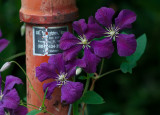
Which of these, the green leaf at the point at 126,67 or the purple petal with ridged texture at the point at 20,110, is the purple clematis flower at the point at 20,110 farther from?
the green leaf at the point at 126,67

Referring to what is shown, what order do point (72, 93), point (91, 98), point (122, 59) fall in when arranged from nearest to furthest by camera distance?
1. point (72, 93)
2. point (91, 98)
3. point (122, 59)

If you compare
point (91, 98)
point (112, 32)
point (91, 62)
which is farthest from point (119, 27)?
point (91, 98)

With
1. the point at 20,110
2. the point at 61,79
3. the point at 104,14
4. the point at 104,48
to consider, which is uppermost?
the point at 104,14

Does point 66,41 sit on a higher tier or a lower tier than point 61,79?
higher

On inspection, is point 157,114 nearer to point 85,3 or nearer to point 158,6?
point 158,6

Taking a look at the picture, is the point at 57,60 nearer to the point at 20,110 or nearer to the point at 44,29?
the point at 44,29

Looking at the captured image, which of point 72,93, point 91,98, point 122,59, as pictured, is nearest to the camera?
point 72,93

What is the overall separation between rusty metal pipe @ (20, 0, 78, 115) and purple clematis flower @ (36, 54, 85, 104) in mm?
51

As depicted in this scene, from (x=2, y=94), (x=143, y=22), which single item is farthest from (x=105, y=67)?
(x=2, y=94)

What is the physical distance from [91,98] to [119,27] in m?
0.25

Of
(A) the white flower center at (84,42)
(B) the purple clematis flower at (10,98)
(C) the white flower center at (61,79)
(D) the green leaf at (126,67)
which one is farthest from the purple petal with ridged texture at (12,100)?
(D) the green leaf at (126,67)

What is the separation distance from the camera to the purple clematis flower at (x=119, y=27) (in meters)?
1.05

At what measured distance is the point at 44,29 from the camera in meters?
1.10

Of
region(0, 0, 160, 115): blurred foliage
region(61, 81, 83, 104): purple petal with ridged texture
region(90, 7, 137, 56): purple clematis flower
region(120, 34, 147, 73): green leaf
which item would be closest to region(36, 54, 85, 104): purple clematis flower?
region(61, 81, 83, 104): purple petal with ridged texture
